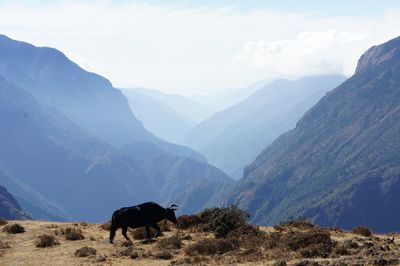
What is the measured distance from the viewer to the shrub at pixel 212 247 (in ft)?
76.6

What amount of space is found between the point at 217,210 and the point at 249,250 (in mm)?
8474

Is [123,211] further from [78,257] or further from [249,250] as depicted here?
[249,250]

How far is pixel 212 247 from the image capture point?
77.3 ft

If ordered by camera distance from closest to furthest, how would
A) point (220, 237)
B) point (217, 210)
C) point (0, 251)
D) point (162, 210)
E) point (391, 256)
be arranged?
point (391, 256), point (0, 251), point (220, 237), point (162, 210), point (217, 210)

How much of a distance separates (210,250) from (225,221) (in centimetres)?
477

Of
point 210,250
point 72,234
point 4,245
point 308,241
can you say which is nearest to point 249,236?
point 210,250

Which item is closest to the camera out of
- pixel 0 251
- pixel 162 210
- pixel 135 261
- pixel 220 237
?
pixel 135 261

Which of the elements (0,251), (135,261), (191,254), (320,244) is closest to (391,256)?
(320,244)

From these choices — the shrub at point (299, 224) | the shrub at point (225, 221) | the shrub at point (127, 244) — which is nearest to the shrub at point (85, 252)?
the shrub at point (127, 244)

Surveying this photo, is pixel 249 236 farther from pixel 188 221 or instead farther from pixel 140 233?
pixel 188 221

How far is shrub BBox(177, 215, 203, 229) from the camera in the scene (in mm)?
31861

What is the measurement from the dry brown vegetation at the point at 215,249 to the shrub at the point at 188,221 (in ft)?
7.26

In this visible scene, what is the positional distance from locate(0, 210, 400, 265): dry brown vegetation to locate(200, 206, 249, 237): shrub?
0.06 m

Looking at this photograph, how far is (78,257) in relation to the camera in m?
23.5
